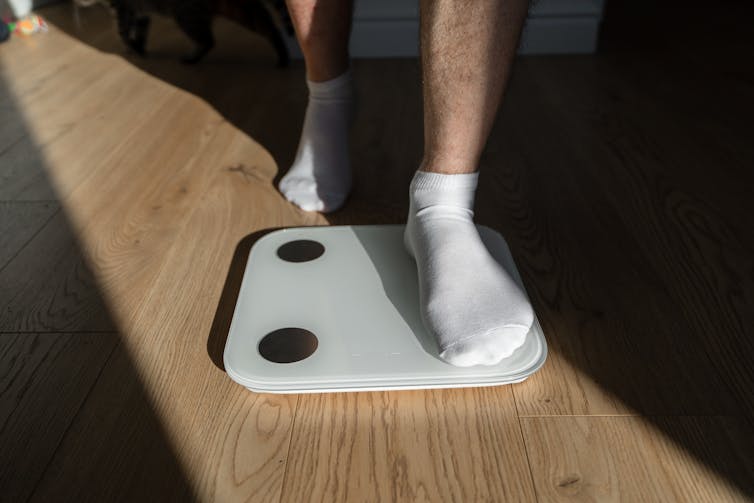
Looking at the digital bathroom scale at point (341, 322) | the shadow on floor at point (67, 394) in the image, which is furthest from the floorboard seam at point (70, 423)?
the digital bathroom scale at point (341, 322)

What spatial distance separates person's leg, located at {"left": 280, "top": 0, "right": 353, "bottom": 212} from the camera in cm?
90

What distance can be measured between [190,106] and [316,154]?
22.0 inches

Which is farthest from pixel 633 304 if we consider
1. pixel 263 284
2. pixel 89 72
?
pixel 89 72

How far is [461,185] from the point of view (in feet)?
2.39

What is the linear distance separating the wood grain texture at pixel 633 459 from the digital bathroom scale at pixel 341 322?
74 mm

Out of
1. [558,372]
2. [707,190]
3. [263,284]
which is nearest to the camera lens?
[558,372]

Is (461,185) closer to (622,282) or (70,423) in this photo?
(622,282)

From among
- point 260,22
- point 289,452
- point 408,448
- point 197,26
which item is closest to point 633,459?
point 408,448

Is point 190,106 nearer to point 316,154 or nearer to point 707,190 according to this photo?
point 316,154

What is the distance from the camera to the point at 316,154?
978 mm

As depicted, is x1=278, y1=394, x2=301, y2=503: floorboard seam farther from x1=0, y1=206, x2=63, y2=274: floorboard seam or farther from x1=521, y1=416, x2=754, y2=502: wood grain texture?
x1=0, y1=206, x2=63, y2=274: floorboard seam

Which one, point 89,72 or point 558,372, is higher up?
point 558,372

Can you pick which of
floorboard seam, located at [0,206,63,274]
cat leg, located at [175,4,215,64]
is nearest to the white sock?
floorboard seam, located at [0,206,63,274]

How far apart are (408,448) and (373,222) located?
435 mm
